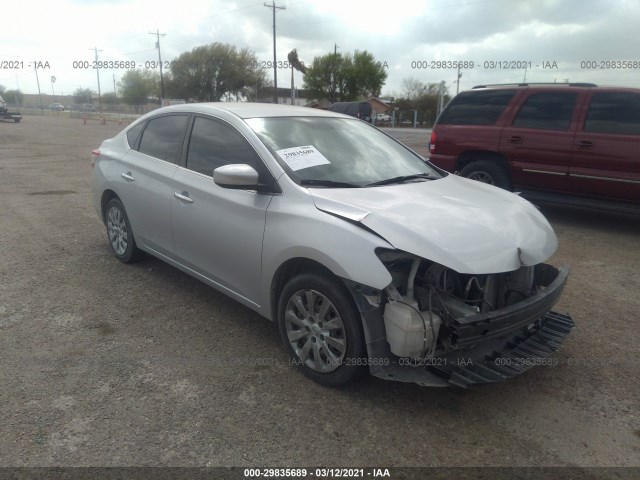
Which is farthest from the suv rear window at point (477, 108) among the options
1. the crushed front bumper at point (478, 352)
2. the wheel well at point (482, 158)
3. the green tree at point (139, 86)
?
the green tree at point (139, 86)

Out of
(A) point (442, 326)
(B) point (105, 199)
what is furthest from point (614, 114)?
(B) point (105, 199)

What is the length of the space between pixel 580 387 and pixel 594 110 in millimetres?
4877

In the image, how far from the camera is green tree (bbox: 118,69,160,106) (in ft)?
279

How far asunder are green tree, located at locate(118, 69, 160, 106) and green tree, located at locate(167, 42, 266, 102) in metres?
26.3

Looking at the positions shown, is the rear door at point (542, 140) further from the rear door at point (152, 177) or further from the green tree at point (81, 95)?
the green tree at point (81, 95)

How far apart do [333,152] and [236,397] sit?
6.08 ft

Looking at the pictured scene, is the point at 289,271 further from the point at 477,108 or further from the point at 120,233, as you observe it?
the point at 477,108

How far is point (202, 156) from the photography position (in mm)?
4035

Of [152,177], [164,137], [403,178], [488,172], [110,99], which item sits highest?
[164,137]

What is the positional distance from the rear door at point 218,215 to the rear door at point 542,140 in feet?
16.4

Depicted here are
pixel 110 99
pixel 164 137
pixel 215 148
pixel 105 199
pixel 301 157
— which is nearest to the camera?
pixel 301 157

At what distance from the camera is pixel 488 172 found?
7.64m

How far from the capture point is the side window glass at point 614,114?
21.0 feet

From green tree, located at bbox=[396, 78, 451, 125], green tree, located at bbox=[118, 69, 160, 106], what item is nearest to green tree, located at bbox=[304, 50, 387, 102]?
green tree, located at bbox=[396, 78, 451, 125]
